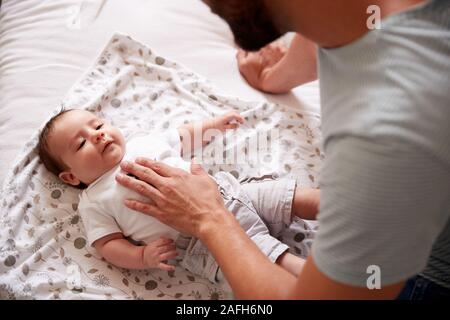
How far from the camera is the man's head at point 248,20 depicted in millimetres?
680

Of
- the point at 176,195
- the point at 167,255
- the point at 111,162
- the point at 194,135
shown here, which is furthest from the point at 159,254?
the point at 194,135

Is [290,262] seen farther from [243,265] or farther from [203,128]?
[203,128]

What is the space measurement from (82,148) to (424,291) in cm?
84

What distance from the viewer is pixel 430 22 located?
638 mm

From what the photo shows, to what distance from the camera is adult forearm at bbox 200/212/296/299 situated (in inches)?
33.2

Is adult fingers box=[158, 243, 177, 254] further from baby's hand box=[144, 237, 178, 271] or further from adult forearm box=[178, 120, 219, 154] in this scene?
adult forearm box=[178, 120, 219, 154]

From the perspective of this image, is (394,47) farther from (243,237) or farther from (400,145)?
(243,237)

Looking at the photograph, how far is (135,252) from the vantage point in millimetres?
1057

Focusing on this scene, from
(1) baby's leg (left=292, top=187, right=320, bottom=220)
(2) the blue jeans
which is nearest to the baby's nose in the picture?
(1) baby's leg (left=292, top=187, right=320, bottom=220)

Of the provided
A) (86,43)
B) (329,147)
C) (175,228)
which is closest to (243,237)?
(175,228)

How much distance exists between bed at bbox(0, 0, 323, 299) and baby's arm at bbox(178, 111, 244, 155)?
11cm

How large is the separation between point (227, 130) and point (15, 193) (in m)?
0.59

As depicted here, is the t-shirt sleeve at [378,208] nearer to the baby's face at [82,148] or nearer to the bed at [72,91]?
the bed at [72,91]

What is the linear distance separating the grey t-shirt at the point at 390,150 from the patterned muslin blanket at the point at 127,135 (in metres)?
0.46
